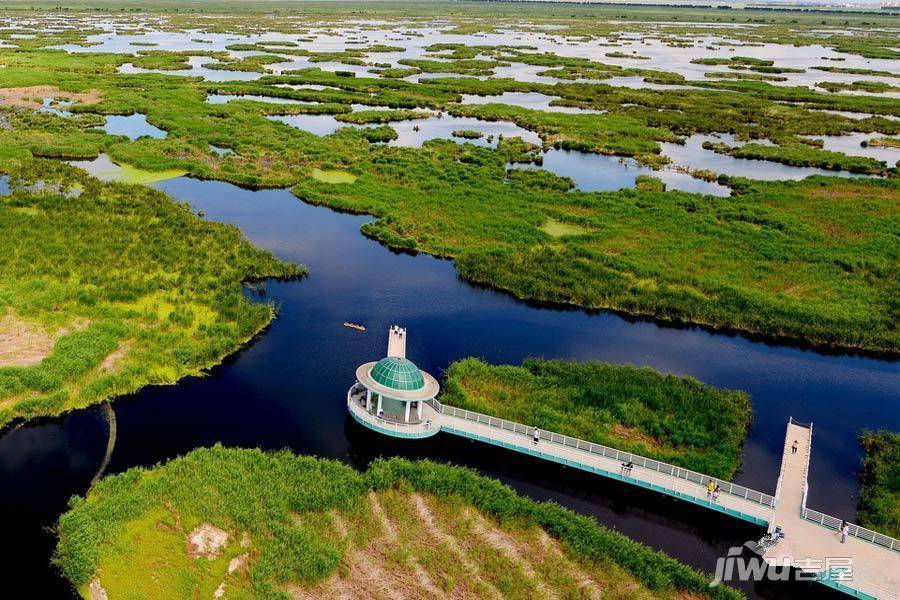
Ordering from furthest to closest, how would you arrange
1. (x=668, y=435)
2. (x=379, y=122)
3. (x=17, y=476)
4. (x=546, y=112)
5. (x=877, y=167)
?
1. (x=546, y=112)
2. (x=379, y=122)
3. (x=877, y=167)
4. (x=668, y=435)
5. (x=17, y=476)

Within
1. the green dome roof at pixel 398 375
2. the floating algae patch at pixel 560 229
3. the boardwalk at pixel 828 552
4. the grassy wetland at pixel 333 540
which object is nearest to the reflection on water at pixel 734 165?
the floating algae patch at pixel 560 229

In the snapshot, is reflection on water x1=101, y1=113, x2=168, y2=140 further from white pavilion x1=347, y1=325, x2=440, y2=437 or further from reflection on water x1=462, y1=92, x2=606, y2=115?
white pavilion x1=347, y1=325, x2=440, y2=437

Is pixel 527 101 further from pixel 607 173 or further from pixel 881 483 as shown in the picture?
pixel 881 483

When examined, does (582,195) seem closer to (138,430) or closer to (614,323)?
(614,323)

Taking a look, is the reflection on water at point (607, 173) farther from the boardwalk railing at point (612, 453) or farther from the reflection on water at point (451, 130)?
the boardwalk railing at point (612, 453)

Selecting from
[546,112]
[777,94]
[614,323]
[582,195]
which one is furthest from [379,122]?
[777,94]
